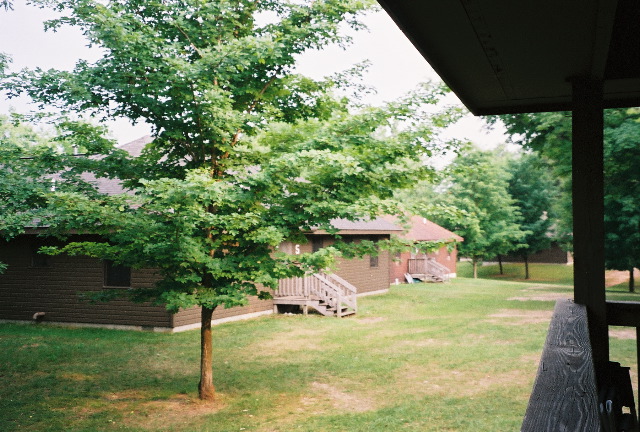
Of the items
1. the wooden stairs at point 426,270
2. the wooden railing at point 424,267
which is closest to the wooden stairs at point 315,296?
the wooden stairs at point 426,270

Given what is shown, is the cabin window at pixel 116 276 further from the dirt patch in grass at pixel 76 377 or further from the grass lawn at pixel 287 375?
the dirt patch in grass at pixel 76 377

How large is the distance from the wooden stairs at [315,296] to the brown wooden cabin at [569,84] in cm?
1590

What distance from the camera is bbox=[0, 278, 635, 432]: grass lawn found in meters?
8.06

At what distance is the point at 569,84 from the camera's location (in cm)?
354

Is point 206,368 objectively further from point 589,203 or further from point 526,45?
point 526,45

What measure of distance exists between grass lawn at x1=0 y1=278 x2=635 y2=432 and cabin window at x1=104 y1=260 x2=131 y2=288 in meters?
1.57

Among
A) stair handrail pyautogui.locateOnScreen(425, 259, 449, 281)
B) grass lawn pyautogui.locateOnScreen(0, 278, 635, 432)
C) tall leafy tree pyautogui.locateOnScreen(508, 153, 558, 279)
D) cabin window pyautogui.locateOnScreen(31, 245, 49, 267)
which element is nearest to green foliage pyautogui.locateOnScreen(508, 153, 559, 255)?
tall leafy tree pyautogui.locateOnScreen(508, 153, 558, 279)

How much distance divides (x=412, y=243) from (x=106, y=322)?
11.5 metres

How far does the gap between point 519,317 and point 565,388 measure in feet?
61.4

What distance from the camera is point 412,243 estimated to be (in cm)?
926

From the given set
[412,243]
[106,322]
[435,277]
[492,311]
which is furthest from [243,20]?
[435,277]

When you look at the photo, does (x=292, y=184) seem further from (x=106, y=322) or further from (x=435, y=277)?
(x=435, y=277)

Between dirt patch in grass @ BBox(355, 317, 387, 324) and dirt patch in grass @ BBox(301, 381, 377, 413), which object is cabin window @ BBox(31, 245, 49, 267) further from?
dirt patch in grass @ BBox(301, 381, 377, 413)

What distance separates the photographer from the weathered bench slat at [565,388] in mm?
1372
